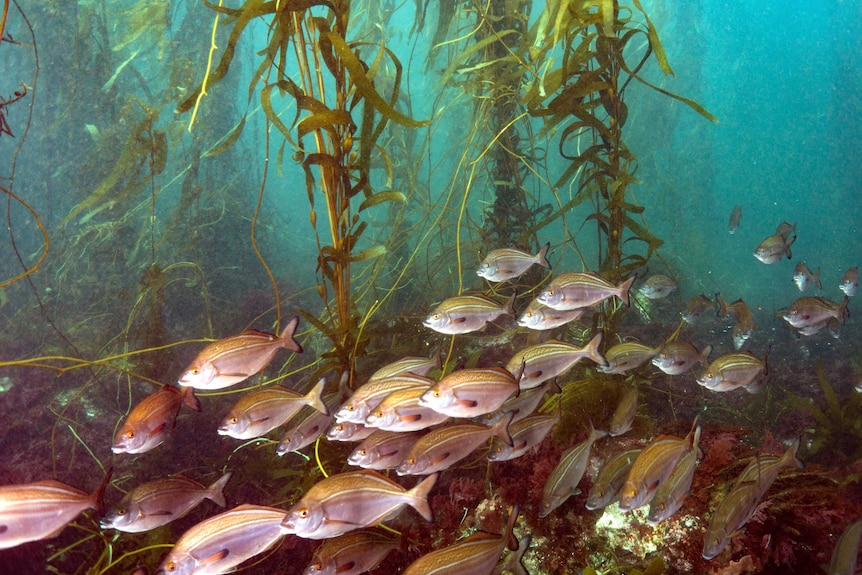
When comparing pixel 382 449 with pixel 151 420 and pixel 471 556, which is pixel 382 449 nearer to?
pixel 471 556

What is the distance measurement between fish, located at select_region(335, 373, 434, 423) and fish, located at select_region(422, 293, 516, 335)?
678 millimetres

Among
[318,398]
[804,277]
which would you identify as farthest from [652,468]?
[804,277]

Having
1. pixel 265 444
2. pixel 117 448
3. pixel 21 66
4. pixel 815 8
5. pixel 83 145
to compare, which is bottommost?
pixel 265 444

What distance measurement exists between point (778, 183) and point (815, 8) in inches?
1724

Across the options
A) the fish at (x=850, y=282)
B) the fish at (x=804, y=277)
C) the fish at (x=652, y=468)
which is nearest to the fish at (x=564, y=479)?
the fish at (x=652, y=468)

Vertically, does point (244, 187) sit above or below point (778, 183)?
above

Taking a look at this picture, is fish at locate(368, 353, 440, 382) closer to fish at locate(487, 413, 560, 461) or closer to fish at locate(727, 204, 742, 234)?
fish at locate(487, 413, 560, 461)

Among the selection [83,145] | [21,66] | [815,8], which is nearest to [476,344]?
[83,145]

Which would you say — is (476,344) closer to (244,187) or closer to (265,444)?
(265,444)

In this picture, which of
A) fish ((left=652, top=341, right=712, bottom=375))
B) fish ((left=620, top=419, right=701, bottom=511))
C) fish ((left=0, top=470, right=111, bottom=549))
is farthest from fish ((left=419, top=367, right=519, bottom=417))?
fish ((left=652, top=341, right=712, bottom=375))

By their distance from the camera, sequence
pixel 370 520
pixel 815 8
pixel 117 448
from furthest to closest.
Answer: pixel 815 8, pixel 117 448, pixel 370 520

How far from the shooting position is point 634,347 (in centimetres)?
399

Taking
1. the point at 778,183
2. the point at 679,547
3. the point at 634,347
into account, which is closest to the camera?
the point at 679,547

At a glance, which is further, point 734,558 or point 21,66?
point 21,66
